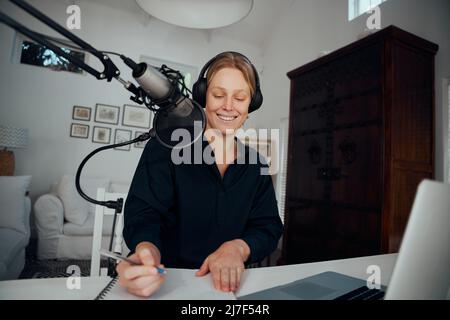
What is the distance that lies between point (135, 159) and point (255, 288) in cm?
284

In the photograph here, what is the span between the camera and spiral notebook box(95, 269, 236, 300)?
42 cm

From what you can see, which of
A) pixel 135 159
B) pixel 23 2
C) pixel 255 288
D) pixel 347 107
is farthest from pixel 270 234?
pixel 135 159

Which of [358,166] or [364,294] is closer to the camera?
[364,294]

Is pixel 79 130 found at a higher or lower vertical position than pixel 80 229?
higher

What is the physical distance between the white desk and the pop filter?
0.29 metres

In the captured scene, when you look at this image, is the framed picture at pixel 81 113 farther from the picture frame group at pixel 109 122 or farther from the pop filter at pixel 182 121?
the pop filter at pixel 182 121

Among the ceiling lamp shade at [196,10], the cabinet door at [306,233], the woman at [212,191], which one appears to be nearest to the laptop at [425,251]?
the woman at [212,191]

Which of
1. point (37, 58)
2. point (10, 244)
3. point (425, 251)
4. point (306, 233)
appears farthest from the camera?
point (37, 58)

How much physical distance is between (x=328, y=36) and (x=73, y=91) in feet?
8.68

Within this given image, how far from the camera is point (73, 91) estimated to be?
289 cm

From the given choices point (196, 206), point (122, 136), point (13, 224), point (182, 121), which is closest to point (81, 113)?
point (122, 136)

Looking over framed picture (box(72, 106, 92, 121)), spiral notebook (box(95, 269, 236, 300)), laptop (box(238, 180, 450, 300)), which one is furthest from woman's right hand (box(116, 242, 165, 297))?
framed picture (box(72, 106, 92, 121))

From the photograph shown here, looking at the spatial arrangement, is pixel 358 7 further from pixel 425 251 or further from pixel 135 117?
pixel 135 117

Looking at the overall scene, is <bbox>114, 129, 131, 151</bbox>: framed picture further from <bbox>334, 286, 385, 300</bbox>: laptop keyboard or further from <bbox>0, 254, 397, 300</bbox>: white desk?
<bbox>334, 286, 385, 300</bbox>: laptop keyboard
